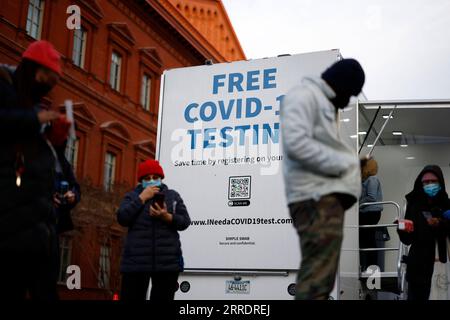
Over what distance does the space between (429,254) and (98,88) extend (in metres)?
21.1

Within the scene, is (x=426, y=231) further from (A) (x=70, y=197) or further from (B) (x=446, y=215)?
(A) (x=70, y=197)

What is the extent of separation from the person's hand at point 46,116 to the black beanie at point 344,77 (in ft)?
5.32

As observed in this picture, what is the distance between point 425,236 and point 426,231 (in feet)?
0.18

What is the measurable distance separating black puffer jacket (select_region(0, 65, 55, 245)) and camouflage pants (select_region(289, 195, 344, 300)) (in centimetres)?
145

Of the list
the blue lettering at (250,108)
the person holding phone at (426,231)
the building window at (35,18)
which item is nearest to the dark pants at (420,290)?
the person holding phone at (426,231)

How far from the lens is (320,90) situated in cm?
418

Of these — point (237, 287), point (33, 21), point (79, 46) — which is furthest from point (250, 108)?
point (79, 46)

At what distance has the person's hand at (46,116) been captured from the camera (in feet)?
12.3

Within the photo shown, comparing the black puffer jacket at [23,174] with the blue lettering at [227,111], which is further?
the blue lettering at [227,111]

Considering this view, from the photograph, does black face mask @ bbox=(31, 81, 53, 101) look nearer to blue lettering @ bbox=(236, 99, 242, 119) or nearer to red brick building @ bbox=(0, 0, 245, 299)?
blue lettering @ bbox=(236, 99, 242, 119)

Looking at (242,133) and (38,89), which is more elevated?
(242,133)

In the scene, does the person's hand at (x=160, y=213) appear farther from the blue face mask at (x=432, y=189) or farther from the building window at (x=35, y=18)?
the building window at (x=35, y=18)

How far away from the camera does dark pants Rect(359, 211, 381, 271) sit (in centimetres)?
913

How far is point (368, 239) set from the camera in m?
9.13
